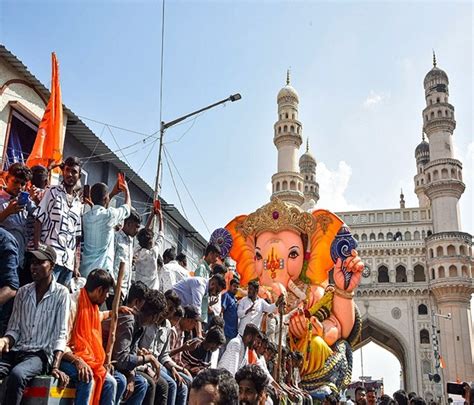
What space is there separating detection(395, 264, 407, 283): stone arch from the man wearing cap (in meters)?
38.4

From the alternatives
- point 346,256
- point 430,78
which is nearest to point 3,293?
point 346,256

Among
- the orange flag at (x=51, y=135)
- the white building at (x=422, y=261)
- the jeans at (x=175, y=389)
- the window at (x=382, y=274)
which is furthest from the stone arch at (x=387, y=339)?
the jeans at (x=175, y=389)

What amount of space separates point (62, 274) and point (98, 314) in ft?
2.90

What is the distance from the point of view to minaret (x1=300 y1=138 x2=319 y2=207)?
4684cm

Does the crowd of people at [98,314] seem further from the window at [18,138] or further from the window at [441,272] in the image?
the window at [441,272]

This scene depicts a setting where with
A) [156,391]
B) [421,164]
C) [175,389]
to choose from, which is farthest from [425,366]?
[156,391]

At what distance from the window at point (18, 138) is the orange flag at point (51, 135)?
204cm

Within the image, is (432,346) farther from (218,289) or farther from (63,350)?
(63,350)

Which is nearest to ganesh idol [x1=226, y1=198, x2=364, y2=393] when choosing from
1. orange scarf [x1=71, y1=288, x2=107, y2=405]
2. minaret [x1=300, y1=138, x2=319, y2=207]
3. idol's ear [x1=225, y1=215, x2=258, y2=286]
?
idol's ear [x1=225, y1=215, x2=258, y2=286]

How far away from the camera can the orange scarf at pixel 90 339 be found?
352cm

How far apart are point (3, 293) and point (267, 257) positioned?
8.22 m

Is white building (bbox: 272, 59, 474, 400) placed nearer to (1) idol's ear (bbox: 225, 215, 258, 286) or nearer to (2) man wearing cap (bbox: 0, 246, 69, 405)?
(1) idol's ear (bbox: 225, 215, 258, 286)

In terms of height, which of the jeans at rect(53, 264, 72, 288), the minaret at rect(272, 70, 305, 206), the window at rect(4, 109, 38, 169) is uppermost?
the minaret at rect(272, 70, 305, 206)

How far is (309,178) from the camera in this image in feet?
158
